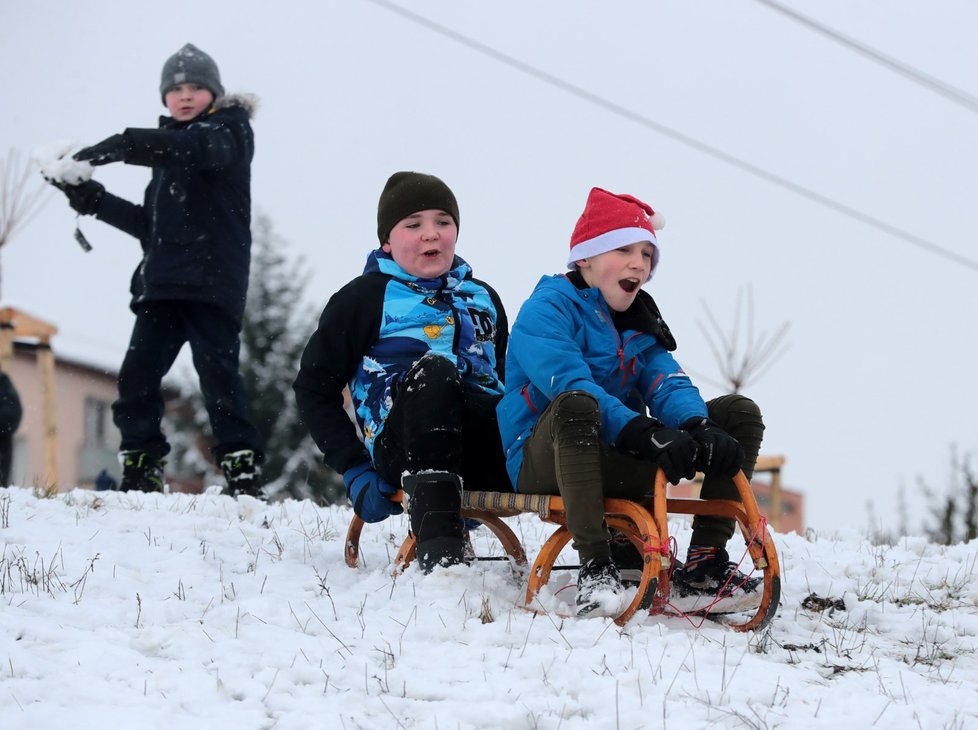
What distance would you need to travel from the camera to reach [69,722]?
288 cm

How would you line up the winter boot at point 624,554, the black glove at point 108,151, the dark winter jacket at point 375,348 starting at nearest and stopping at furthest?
the winter boot at point 624,554
the dark winter jacket at point 375,348
the black glove at point 108,151

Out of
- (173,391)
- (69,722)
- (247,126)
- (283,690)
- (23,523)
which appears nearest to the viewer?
(69,722)

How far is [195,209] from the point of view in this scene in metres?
6.39

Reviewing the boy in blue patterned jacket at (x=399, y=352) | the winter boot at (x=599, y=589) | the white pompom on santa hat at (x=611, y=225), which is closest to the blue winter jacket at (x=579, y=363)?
the white pompom on santa hat at (x=611, y=225)

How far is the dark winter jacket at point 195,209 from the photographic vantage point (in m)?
6.16

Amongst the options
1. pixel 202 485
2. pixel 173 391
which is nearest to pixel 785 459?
pixel 202 485

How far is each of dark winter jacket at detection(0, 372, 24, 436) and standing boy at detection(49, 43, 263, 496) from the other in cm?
233

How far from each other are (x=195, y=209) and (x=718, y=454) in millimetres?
3662

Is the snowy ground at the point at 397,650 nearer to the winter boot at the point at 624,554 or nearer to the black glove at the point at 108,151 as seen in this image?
the winter boot at the point at 624,554

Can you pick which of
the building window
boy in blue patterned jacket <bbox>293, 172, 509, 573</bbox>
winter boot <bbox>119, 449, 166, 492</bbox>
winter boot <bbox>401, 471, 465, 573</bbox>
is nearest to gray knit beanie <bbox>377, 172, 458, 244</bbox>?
boy in blue patterned jacket <bbox>293, 172, 509, 573</bbox>

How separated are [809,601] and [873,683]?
3.80ft

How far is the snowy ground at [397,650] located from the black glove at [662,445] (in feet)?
1.53

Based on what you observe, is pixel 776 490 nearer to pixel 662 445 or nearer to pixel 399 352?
pixel 399 352

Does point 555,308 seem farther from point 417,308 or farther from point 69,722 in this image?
point 69,722
